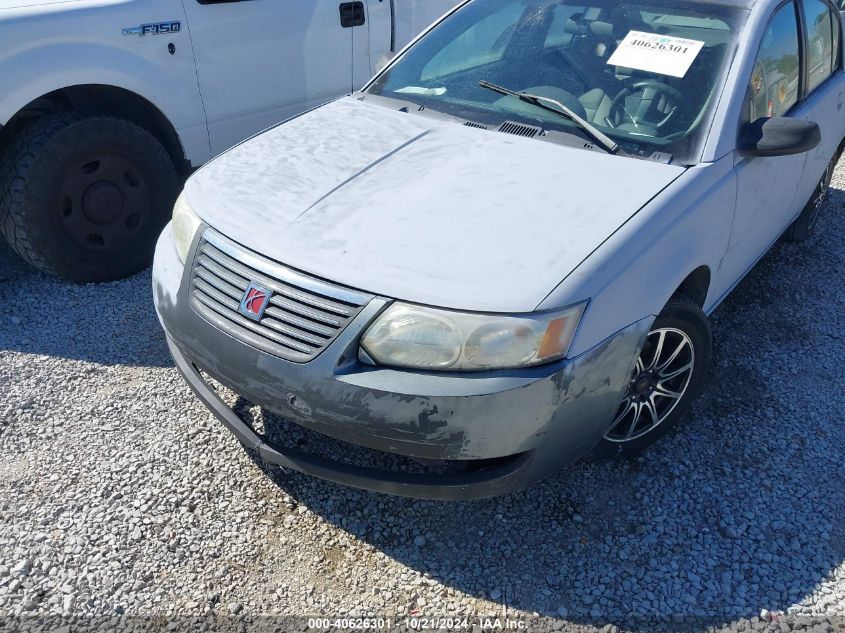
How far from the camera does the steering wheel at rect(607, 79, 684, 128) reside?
9.40 feet

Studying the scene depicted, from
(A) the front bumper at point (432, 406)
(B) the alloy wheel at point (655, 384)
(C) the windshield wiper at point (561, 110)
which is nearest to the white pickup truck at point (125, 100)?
(C) the windshield wiper at point (561, 110)

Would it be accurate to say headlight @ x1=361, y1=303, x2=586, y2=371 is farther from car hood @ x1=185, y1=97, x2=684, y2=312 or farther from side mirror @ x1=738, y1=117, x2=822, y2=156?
side mirror @ x1=738, y1=117, x2=822, y2=156

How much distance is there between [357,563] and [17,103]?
2792 millimetres

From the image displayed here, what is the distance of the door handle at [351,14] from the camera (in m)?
4.59

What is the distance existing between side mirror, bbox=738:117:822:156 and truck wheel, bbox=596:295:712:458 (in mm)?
657

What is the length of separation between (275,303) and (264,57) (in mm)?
2598

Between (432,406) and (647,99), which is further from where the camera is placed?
(647,99)

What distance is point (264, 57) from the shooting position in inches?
170

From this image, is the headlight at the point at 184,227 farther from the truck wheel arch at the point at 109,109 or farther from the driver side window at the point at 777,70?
the driver side window at the point at 777,70

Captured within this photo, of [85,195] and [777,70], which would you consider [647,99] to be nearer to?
[777,70]

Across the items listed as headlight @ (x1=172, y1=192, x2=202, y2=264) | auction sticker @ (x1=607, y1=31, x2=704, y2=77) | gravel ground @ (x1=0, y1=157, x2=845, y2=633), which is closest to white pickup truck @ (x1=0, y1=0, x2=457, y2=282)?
gravel ground @ (x1=0, y1=157, x2=845, y2=633)

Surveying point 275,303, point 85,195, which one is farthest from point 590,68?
point 85,195

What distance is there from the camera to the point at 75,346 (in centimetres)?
354

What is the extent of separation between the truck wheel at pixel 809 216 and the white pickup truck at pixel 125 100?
2730 millimetres
